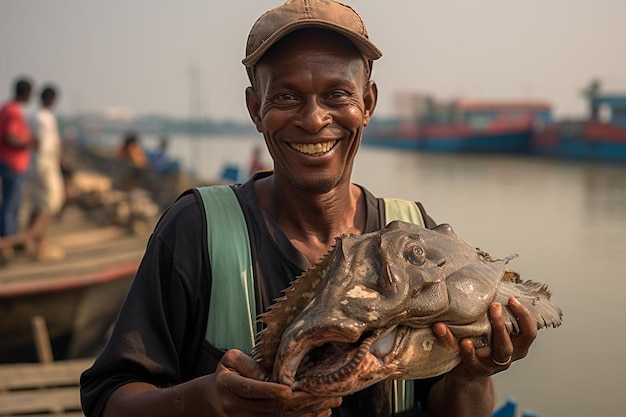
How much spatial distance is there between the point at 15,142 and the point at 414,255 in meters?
8.23

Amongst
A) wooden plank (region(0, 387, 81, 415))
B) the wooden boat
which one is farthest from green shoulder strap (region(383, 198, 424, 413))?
the wooden boat

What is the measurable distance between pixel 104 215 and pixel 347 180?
36.2 ft

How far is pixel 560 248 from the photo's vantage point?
19.5 metres

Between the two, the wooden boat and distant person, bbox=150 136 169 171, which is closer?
the wooden boat

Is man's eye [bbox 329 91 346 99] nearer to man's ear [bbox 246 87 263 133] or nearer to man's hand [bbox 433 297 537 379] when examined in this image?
man's ear [bbox 246 87 263 133]

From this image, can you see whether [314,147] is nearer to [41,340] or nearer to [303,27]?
[303,27]

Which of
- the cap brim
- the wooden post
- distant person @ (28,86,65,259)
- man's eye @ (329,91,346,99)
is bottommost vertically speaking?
the wooden post

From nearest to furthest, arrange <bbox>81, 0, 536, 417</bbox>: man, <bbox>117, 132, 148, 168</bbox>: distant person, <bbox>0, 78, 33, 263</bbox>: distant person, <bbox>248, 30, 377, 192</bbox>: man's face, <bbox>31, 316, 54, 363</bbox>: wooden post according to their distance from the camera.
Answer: <bbox>81, 0, 536, 417</bbox>: man, <bbox>248, 30, 377, 192</bbox>: man's face, <bbox>31, 316, 54, 363</bbox>: wooden post, <bbox>0, 78, 33, 263</bbox>: distant person, <bbox>117, 132, 148, 168</bbox>: distant person

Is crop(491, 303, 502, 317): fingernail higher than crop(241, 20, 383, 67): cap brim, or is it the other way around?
crop(241, 20, 383, 67): cap brim

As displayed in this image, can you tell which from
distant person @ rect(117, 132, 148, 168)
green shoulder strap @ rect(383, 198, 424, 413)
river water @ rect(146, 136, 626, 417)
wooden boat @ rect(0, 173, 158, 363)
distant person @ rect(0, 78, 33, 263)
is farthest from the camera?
distant person @ rect(117, 132, 148, 168)

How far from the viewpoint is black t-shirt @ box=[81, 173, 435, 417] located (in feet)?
6.85

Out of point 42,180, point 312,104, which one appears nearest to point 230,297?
point 312,104

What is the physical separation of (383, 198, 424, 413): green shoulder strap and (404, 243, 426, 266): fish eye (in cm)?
48

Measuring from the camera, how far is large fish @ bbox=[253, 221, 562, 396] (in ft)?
5.77
